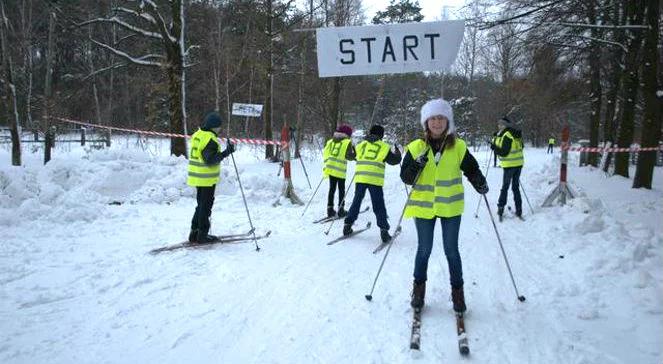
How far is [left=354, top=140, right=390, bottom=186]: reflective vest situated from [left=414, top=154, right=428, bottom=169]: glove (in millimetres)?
2944

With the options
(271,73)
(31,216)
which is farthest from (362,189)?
(271,73)

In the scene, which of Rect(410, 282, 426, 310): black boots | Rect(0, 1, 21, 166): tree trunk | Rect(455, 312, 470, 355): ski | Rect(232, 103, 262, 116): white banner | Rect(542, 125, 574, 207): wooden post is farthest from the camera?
Rect(232, 103, 262, 116): white banner

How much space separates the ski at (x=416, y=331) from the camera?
3903 mm

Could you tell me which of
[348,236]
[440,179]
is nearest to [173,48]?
[348,236]

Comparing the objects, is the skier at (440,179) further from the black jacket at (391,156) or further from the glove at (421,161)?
the black jacket at (391,156)

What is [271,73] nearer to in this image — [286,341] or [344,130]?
[344,130]

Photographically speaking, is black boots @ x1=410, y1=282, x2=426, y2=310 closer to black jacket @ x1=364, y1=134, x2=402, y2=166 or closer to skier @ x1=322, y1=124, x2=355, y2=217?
black jacket @ x1=364, y1=134, x2=402, y2=166

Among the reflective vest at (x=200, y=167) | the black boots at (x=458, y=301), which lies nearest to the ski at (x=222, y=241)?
the reflective vest at (x=200, y=167)

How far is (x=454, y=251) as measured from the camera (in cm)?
445

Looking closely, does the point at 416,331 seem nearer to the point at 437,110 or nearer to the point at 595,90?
the point at 437,110

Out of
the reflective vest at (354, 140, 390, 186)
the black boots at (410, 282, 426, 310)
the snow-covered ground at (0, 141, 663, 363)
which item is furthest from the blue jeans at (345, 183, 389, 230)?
the black boots at (410, 282, 426, 310)

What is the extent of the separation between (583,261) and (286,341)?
14.2 feet

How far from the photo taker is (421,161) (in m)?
4.32

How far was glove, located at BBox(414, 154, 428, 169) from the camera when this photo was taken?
4312 mm
